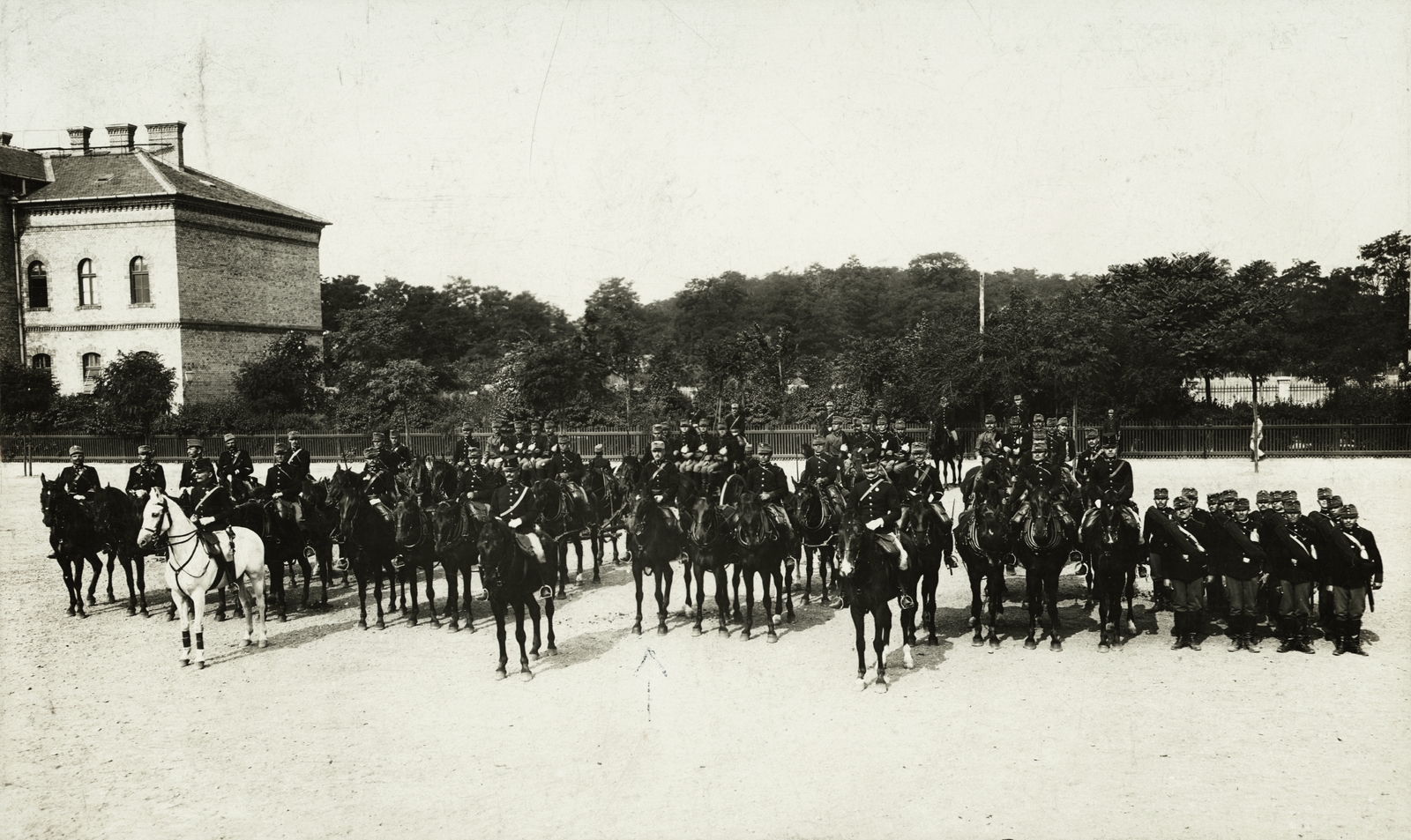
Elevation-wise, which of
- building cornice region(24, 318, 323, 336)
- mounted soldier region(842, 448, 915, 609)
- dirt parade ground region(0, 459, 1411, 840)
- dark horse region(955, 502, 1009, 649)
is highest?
building cornice region(24, 318, 323, 336)

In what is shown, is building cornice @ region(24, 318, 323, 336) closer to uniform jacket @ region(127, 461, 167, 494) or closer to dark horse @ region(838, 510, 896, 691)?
uniform jacket @ region(127, 461, 167, 494)

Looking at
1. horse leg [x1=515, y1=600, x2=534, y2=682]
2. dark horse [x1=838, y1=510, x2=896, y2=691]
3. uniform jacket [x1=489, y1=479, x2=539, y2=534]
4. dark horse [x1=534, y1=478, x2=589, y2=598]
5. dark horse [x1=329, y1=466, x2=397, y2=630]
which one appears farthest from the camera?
dark horse [x1=534, y1=478, x2=589, y2=598]

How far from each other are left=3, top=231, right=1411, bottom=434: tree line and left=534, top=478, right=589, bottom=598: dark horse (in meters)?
18.1

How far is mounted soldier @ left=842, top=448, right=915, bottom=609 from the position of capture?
9204mm

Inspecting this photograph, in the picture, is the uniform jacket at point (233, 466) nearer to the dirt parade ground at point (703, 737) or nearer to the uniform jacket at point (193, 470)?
the uniform jacket at point (193, 470)

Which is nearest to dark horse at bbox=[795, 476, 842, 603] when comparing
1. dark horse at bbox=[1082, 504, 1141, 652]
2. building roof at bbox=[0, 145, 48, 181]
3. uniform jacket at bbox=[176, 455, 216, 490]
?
dark horse at bbox=[1082, 504, 1141, 652]

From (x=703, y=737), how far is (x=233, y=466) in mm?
10786

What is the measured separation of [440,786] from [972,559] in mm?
6662

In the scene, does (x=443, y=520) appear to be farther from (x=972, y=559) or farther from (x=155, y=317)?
(x=155, y=317)

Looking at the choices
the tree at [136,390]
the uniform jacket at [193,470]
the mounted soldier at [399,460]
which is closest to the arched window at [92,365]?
the tree at [136,390]

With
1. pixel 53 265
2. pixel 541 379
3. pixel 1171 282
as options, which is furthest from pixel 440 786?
pixel 53 265

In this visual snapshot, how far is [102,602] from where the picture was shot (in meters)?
14.2

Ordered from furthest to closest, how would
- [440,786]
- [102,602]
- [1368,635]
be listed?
1. [102,602]
2. [1368,635]
3. [440,786]

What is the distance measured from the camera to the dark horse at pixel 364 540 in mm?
12141
